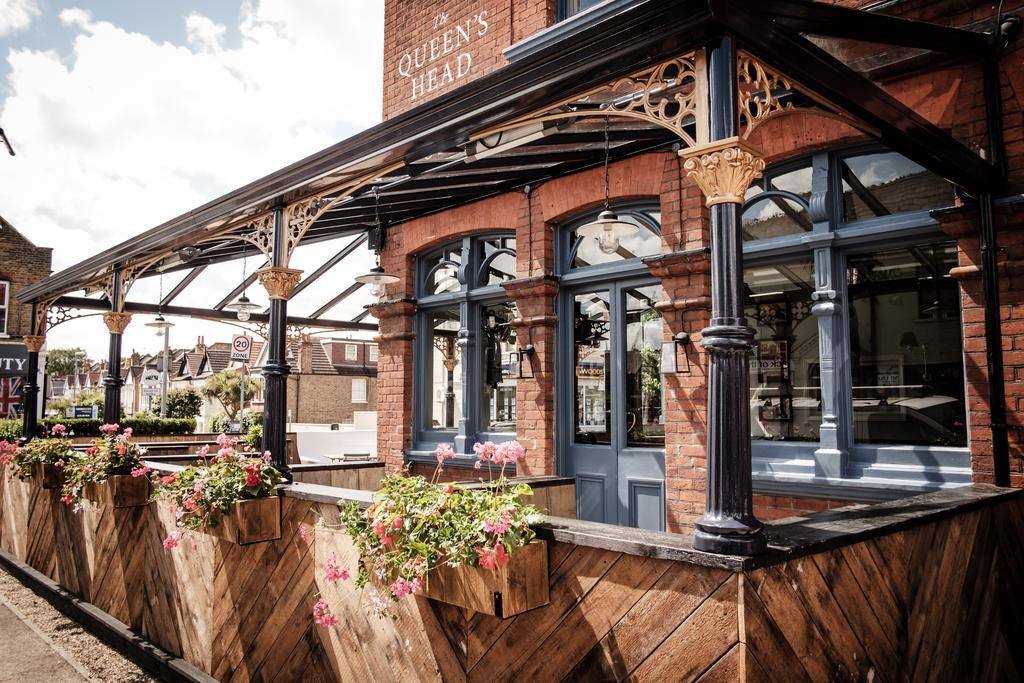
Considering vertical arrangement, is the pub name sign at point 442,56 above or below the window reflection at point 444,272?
above

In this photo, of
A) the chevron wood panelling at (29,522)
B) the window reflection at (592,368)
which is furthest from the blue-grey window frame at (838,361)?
the chevron wood panelling at (29,522)

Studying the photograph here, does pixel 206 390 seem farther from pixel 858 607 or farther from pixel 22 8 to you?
pixel 858 607

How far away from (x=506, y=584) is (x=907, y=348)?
3.45m

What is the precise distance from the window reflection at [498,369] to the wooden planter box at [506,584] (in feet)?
14.2

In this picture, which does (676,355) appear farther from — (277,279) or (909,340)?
(277,279)

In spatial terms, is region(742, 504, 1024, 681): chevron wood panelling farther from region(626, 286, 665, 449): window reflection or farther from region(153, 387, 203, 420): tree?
region(153, 387, 203, 420): tree

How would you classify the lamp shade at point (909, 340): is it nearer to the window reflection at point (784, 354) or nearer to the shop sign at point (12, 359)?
the window reflection at point (784, 354)

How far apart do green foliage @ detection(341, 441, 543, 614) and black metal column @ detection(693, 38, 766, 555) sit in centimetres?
70

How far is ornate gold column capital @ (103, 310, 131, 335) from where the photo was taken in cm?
753

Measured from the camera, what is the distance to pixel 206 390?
38.6 metres

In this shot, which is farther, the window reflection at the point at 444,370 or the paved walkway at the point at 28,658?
the window reflection at the point at 444,370

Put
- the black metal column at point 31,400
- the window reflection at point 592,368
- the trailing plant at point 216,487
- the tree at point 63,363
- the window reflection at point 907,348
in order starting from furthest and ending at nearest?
the tree at point 63,363
the black metal column at point 31,400
the window reflection at point 592,368
the window reflection at point 907,348
the trailing plant at point 216,487

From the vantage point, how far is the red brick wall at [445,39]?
275 inches

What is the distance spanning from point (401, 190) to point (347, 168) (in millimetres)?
2234
